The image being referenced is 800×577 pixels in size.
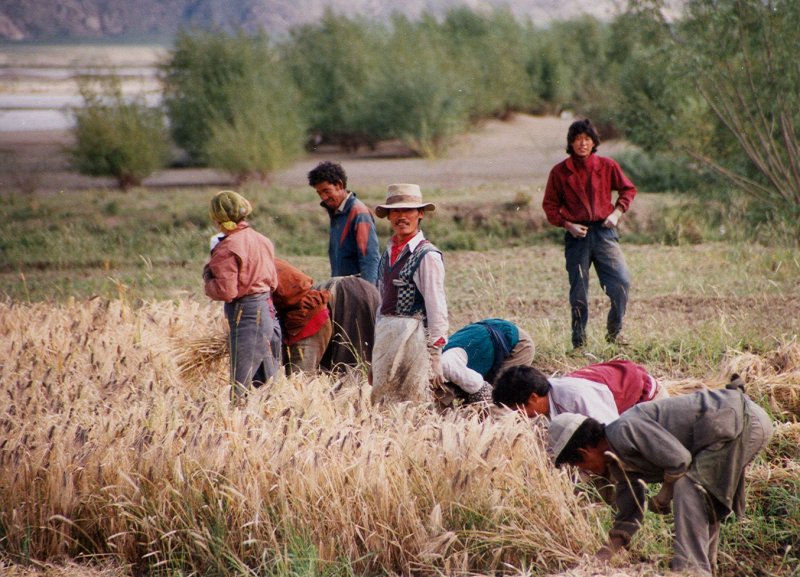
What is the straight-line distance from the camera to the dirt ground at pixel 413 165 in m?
22.6

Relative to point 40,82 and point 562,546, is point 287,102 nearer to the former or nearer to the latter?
point 562,546

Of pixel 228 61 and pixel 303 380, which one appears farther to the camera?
pixel 228 61

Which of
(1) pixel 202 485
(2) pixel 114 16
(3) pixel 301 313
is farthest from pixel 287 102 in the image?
(2) pixel 114 16

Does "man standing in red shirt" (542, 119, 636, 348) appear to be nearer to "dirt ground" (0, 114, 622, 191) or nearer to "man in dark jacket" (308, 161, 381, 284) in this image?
"man in dark jacket" (308, 161, 381, 284)

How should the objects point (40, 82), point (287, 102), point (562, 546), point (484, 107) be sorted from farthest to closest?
point (40, 82)
point (484, 107)
point (287, 102)
point (562, 546)

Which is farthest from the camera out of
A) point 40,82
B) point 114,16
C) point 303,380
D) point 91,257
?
point 114,16

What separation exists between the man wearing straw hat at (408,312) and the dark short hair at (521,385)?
0.66 metres

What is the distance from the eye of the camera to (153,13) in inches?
3477

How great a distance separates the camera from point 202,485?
5066 mm

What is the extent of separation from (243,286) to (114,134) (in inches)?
637

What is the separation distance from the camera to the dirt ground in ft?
74.2

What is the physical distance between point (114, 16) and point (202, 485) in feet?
277

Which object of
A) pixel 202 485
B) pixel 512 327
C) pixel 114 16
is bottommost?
pixel 202 485

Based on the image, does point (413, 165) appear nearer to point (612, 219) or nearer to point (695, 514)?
point (612, 219)
